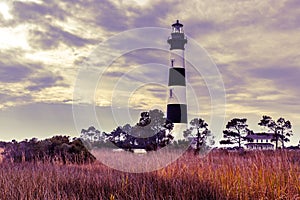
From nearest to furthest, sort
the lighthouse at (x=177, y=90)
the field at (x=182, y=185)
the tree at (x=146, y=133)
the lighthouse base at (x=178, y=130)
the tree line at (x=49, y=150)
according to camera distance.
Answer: the field at (x=182, y=185), the tree line at (x=49, y=150), the tree at (x=146, y=133), the lighthouse base at (x=178, y=130), the lighthouse at (x=177, y=90)

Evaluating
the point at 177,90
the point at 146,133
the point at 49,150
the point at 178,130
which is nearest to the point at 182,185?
the point at 49,150

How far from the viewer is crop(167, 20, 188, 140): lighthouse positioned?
75.9 feet

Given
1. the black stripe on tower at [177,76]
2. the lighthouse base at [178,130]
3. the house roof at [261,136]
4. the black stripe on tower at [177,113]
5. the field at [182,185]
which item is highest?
the black stripe on tower at [177,76]

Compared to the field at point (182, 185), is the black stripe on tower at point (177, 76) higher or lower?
higher

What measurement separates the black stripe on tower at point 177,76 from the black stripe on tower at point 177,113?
4.61ft

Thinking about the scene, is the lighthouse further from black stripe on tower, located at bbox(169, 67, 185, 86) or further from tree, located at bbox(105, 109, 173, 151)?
tree, located at bbox(105, 109, 173, 151)

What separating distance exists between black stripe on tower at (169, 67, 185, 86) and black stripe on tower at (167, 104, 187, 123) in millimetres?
1406

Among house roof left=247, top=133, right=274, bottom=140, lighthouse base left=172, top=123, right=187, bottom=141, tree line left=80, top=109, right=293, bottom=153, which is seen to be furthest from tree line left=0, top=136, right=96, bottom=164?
house roof left=247, top=133, right=274, bottom=140

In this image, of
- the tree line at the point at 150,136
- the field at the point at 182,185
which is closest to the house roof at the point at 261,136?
the tree line at the point at 150,136

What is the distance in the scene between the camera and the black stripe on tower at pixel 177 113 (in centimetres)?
2322

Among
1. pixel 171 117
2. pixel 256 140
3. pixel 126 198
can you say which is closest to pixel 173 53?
pixel 171 117

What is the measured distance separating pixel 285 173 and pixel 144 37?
37.2 feet

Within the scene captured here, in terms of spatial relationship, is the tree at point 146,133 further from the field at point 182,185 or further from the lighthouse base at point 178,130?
the field at point 182,185

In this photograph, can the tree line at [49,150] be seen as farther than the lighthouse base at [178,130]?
No
